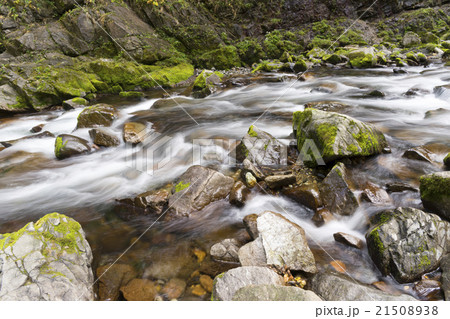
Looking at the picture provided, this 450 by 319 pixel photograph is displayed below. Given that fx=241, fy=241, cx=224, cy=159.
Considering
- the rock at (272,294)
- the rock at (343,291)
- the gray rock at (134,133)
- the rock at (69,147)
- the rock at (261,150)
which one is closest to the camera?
the rock at (272,294)

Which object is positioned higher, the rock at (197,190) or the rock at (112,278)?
the rock at (197,190)

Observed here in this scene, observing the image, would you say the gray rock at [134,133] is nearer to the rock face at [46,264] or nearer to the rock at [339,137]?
the rock face at [46,264]

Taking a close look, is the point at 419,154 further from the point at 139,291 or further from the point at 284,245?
the point at 139,291

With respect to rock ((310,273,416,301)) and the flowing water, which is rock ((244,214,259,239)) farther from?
rock ((310,273,416,301))

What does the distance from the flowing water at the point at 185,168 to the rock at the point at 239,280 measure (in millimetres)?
859

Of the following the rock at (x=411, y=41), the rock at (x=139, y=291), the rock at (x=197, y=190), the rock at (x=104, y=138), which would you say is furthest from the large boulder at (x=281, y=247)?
the rock at (x=411, y=41)

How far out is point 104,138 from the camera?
6750 mm

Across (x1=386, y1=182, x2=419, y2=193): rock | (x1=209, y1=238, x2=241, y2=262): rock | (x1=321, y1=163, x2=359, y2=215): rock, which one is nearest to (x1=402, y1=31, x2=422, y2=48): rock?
(x1=386, y1=182, x2=419, y2=193): rock

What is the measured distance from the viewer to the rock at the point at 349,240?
122 inches

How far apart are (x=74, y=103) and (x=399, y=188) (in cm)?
1227

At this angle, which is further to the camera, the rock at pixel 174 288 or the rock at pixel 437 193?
the rock at pixel 437 193

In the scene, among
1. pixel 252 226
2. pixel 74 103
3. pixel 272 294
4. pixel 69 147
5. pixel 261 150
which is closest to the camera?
pixel 272 294

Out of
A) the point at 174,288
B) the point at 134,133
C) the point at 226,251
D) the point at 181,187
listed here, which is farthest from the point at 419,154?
the point at 134,133
